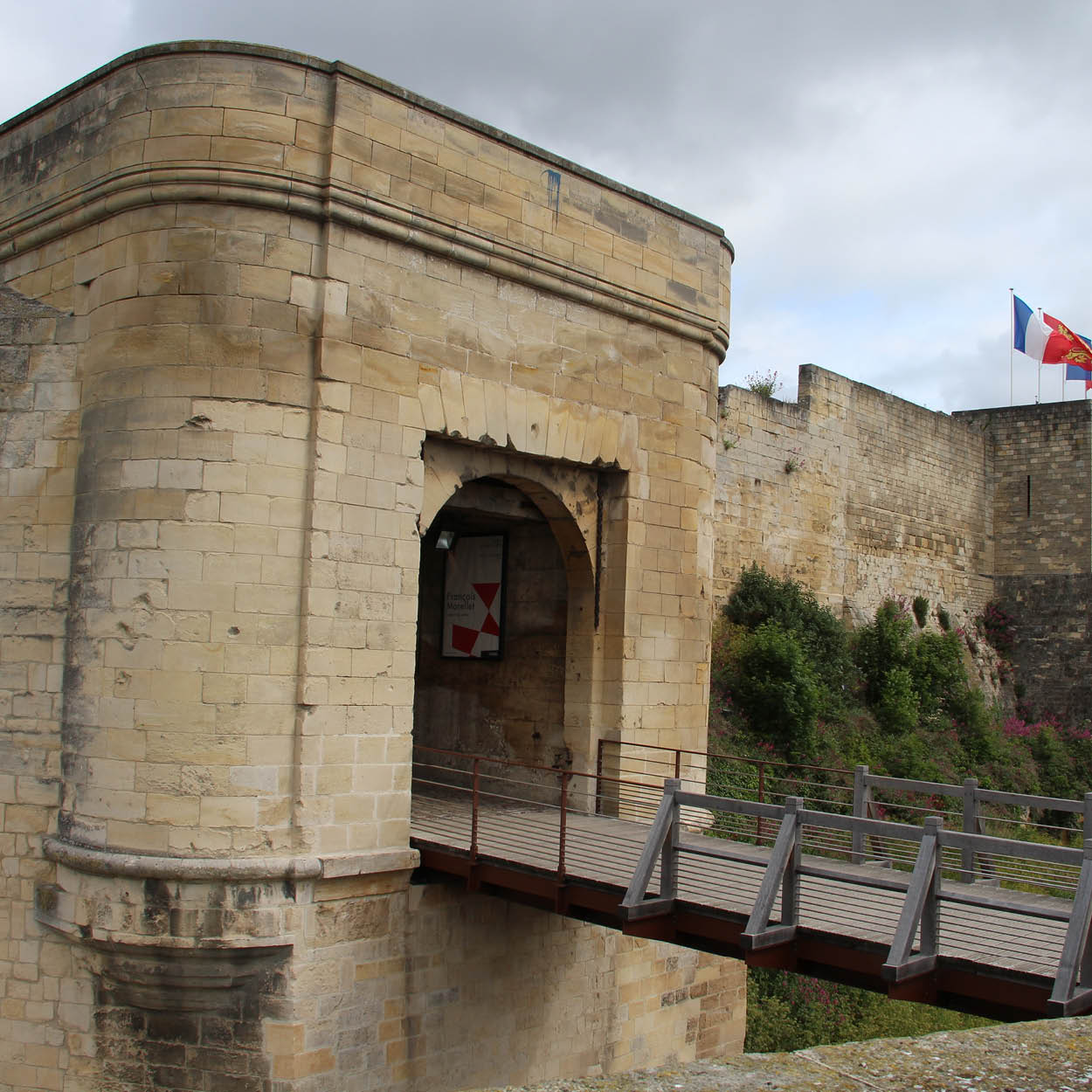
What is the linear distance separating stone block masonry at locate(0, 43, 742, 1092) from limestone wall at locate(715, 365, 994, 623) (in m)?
10.5

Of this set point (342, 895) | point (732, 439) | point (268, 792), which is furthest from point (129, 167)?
point (732, 439)

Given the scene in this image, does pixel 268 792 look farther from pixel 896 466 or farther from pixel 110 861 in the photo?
pixel 896 466

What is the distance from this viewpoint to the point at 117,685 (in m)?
7.57

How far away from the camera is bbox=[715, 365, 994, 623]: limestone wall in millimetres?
19250

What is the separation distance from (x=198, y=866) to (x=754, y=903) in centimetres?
335

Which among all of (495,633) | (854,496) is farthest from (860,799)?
(854,496)

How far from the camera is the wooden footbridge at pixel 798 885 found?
580 centimetres

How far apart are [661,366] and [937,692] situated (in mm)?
13582

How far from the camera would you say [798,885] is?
6.48 meters

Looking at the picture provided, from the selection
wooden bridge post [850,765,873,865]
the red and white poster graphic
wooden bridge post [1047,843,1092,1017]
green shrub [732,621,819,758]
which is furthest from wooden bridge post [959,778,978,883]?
green shrub [732,621,819,758]

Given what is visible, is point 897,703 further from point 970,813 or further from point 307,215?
point 307,215

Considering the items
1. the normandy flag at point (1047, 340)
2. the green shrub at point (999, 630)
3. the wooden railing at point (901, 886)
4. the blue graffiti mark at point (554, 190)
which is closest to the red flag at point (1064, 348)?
the normandy flag at point (1047, 340)

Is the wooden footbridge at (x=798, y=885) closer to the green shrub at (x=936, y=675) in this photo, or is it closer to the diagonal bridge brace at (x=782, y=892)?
the diagonal bridge brace at (x=782, y=892)

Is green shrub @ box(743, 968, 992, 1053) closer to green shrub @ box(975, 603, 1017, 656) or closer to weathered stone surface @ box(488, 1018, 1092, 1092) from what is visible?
weathered stone surface @ box(488, 1018, 1092, 1092)
